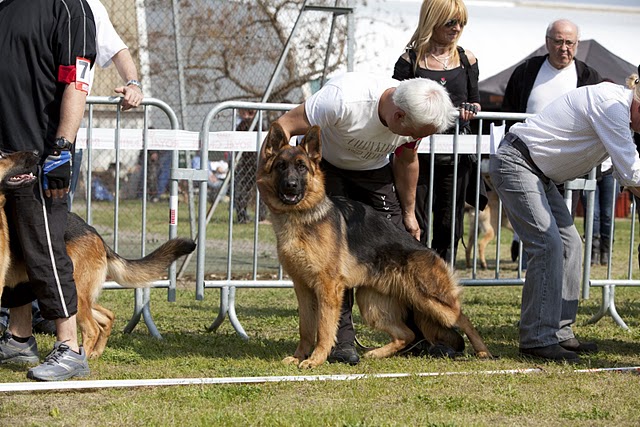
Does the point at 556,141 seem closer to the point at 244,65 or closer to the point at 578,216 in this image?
the point at 244,65

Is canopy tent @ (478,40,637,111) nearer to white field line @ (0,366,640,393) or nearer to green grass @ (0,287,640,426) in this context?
green grass @ (0,287,640,426)

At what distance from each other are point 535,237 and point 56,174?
9.10ft

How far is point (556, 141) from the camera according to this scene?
5152mm

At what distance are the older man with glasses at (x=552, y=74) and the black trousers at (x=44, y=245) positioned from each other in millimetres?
4230

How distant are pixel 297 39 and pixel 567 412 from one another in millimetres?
6701

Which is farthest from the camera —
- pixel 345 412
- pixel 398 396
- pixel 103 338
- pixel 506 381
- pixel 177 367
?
pixel 103 338

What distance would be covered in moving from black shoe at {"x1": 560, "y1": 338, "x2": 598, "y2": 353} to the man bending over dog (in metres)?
1.16

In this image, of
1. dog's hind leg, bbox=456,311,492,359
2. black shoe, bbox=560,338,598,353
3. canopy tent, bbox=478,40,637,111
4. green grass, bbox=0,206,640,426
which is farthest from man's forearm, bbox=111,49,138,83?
canopy tent, bbox=478,40,637,111

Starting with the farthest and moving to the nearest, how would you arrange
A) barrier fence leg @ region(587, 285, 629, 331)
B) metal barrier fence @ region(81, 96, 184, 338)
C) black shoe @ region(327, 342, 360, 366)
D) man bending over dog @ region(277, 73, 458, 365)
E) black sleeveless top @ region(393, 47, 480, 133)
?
barrier fence leg @ region(587, 285, 629, 331)
black sleeveless top @ region(393, 47, 480, 133)
metal barrier fence @ region(81, 96, 184, 338)
black shoe @ region(327, 342, 360, 366)
man bending over dog @ region(277, 73, 458, 365)

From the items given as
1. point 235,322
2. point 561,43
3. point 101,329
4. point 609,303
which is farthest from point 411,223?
point 561,43

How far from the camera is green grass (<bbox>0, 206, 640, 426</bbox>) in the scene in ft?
12.4

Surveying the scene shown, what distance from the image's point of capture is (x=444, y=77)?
623cm

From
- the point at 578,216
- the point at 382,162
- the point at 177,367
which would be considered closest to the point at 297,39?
the point at 382,162

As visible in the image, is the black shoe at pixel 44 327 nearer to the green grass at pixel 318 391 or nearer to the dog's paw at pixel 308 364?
the green grass at pixel 318 391
